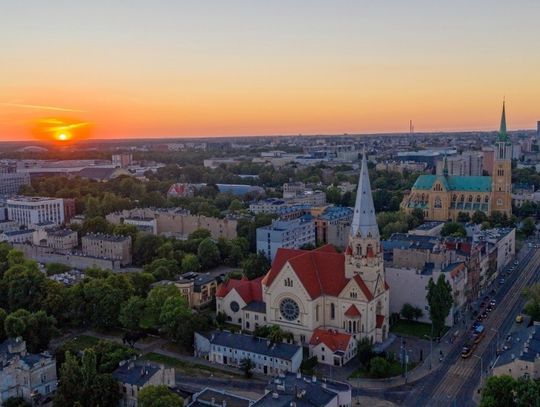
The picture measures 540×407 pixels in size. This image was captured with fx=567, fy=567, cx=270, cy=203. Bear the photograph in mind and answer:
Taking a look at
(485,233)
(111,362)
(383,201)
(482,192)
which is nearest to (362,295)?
(111,362)

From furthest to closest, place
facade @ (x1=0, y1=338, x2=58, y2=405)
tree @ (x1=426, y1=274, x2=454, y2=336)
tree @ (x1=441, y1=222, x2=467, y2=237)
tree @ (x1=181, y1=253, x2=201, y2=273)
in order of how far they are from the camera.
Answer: tree @ (x1=441, y1=222, x2=467, y2=237) < tree @ (x1=181, y1=253, x2=201, y2=273) < tree @ (x1=426, y1=274, x2=454, y2=336) < facade @ (x1=0, y1=338, x2=58, y2=405)

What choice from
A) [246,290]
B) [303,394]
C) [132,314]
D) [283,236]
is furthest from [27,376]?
[283,236]

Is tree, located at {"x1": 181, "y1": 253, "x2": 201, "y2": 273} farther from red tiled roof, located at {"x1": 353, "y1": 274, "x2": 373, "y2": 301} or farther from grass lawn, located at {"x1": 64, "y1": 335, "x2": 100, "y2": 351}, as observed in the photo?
red tiled roof, located at {"x1": 353, "y1": 274, "x2": 373, "y2": 301}

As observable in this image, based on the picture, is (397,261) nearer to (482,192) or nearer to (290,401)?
(290,401)

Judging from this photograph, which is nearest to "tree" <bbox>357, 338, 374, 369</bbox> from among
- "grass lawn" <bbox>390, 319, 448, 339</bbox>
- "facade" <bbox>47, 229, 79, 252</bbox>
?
"grass lawn" <bbox>390, 319, 448, 339</bbox>

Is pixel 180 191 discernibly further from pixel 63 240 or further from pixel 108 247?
pixel 108 247
